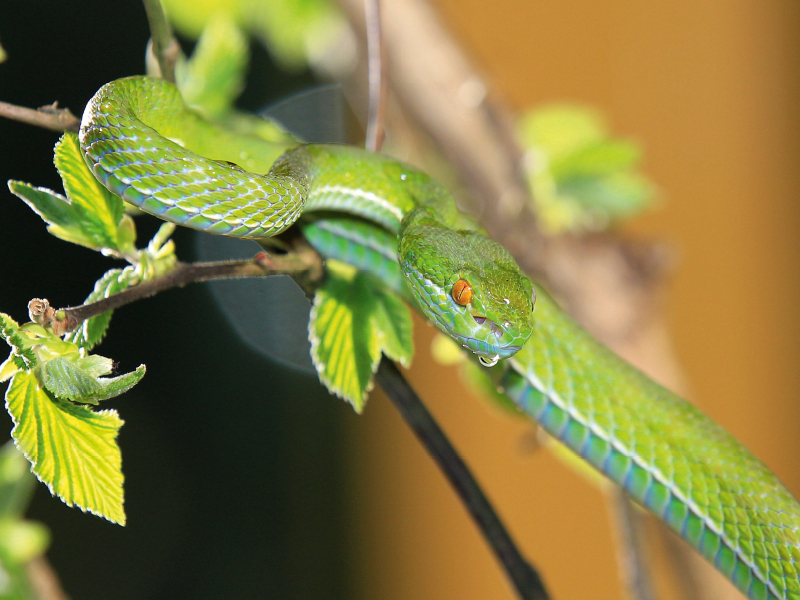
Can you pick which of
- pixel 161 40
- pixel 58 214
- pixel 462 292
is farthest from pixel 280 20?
pixel 58 214

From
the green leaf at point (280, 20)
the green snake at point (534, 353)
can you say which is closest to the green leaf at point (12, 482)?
the green snake at point (534, 353)

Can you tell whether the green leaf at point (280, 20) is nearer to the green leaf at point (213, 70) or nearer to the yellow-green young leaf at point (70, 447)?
the green leaf at point (213, 70)

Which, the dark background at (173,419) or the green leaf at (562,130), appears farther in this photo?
the green leaf at (562,130)

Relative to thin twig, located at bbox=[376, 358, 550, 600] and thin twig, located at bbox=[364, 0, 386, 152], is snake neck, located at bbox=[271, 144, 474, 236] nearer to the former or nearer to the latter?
thin twig, located at bbox=[364, 0, 386, 152]

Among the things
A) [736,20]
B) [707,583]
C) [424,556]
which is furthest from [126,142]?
[736,20]

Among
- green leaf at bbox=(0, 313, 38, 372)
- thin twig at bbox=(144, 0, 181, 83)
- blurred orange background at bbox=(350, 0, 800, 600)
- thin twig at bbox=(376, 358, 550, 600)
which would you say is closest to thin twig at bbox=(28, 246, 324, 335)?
green leaf at bbox=(0, 313, 38, 372)

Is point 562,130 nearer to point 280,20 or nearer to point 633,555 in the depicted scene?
point 280,20

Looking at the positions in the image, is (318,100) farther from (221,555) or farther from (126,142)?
(221,555)
